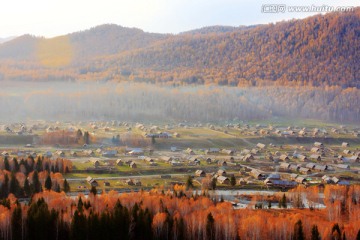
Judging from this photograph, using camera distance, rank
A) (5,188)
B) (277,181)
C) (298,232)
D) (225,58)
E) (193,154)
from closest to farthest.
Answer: (298,232) → (5,188) → (277,181) → (193,154) → (225,58)

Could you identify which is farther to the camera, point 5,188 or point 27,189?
point 27,189

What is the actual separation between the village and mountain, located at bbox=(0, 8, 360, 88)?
4008cm

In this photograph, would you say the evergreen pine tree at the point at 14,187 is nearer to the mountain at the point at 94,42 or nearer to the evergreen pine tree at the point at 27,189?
the evergreen pine tree at the point at 27,189

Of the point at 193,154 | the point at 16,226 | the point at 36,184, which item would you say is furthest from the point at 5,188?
the point at 193,154

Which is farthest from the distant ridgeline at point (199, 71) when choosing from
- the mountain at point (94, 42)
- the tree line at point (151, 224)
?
the tree line at point (151, 224)

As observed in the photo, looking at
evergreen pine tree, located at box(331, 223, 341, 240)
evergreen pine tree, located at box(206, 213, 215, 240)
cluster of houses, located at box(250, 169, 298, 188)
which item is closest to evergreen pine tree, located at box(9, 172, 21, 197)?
evergreen pine tree, located at box(206, 213, 215, 240)

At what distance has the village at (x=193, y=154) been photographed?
3978cm

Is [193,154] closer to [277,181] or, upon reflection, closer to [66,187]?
[277,181]

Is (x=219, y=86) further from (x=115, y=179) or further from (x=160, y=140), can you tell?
(x=115, y=179)

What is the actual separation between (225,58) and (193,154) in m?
77.5

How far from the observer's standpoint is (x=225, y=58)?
127688 mm

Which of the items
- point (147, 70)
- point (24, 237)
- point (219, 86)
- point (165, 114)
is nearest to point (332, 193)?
point (24, 237)

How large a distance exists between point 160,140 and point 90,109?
28.7 metres

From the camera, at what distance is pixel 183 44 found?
445 feet
